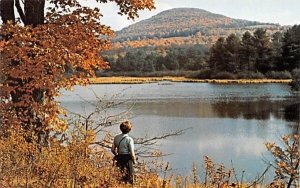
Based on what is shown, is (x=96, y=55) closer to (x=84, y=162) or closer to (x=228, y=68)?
(x=84, y=162)

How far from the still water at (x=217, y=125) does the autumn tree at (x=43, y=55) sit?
1321 mm

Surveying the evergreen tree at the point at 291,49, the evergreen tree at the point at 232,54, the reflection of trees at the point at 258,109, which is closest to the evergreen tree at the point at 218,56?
the evergreen tree at the point at 232,54

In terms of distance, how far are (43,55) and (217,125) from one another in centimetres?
1738

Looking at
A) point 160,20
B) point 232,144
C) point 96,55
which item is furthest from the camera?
point 160,20

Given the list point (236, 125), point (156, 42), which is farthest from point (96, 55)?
point (156, 42)

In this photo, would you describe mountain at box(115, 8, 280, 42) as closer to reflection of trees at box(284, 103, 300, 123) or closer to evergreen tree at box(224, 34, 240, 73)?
evergreen tree at box(224, 34, 240, 73)

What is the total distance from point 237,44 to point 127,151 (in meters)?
63.0

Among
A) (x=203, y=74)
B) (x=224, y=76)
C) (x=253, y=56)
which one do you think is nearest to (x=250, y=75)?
(x=253, y=56)

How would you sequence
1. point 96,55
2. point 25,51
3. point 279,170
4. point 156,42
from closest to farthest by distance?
point 279,170, point 25,51, point 96,55, point 156,42

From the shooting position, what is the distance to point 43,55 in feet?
27.3

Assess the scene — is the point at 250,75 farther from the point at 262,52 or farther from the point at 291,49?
the point at 291,49

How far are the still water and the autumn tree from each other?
1321 millimetres

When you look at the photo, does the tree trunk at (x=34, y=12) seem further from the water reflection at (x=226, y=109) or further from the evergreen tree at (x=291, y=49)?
the evergreen tree at (x=291, y=49)

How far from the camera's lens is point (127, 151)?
7.39 metres
